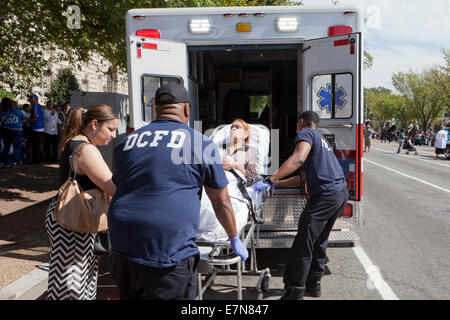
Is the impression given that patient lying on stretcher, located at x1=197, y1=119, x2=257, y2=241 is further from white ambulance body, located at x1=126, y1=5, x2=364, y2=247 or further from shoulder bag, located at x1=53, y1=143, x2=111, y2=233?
shoulder bag, located at x1=53, y1=143, x2=111, y2=233

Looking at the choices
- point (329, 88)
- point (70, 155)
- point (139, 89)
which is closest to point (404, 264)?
point (329, 88)

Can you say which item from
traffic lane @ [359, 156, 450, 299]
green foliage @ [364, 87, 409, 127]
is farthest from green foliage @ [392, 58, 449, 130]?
traffic lane @ [359, 156, 450, 299]

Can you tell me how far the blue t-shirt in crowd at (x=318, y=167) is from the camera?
171 inches

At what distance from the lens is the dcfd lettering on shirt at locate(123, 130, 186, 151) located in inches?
93.7

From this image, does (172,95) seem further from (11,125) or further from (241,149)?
(11,125)

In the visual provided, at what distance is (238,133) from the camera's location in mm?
5734

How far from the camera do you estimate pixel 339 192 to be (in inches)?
174

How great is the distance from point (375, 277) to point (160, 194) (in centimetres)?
367

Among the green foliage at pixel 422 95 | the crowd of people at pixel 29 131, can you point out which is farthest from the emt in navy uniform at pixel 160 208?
the green foliage at pixel 422 95

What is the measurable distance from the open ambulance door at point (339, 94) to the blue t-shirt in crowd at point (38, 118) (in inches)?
414

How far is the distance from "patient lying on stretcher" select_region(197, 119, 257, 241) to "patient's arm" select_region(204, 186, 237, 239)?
792 mm

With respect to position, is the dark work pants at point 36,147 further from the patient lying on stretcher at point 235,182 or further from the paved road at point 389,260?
the paved road at point 389,260
